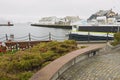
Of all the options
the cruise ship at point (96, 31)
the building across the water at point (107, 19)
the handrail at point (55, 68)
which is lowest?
the cruise ship at point (96, 31)

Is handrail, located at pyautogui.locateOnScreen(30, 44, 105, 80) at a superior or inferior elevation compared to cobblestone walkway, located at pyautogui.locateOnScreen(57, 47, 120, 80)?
superior

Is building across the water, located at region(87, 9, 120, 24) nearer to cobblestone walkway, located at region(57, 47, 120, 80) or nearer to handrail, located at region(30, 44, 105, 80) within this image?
cobblestone walkway, located at region(57, 47, 120, 80)

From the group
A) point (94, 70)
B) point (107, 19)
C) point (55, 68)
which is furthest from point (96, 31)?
point (55, 68)

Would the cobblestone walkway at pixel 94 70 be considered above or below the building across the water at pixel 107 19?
below

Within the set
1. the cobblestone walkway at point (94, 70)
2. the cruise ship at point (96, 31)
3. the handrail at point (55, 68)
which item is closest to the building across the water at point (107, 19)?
the cruise ship at point (96, 31)

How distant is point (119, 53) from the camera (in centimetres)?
1166

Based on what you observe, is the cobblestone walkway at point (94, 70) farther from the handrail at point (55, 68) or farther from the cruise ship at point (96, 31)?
the cruise ship at point (96, 31)

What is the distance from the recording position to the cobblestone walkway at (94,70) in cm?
700

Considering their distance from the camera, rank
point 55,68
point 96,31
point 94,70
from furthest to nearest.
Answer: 1. point 96,31
2. point 94,70
3. point 55,68

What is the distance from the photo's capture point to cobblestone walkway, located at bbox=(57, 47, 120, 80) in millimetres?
6996

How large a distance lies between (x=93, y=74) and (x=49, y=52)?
2324 mm

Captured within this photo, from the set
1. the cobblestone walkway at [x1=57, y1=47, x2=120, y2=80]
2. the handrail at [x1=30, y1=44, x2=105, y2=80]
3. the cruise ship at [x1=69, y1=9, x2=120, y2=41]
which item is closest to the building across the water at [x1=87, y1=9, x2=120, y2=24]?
the cruise ship at [x1=69, y1=9, x2=120, y2=41]

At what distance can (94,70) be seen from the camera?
309 inches

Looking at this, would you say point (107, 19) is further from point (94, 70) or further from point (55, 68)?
point (55, 68)
